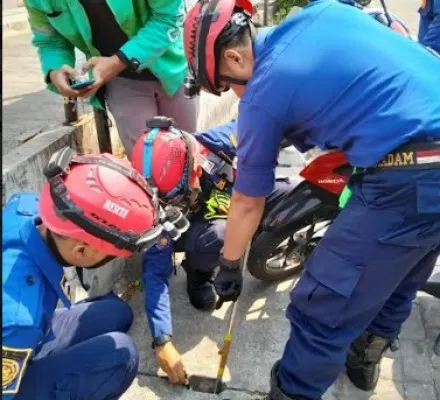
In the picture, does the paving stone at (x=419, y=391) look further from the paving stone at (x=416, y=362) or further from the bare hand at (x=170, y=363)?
the bare hand at (x=170, y=363)

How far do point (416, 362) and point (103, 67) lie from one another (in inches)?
81.0

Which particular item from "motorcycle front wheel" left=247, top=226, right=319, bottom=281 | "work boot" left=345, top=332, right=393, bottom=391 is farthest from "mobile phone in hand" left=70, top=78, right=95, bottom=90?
"work boot" left=345, top=332, right=393, bottom=391

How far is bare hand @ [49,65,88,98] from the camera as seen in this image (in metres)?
2.62

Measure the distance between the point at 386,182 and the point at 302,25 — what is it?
1.96ft

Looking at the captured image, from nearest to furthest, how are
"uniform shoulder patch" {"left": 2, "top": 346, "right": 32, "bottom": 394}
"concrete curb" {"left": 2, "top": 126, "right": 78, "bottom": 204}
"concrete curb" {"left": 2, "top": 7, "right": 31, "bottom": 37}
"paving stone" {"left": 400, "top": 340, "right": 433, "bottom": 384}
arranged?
1. "uniform shoulder patch" {"left": 2, "top": 346, "right": 32, "bottom": 394}
2. "concrete curb" {"left": 2, "top": 126, "right": 78, "bottom": 204}
3. "paving stone" {"left": 400, "top": 340, "right": 433, "bottom": 384}
4. "concrete curb" {"left": 2, "top": 7, "right": 31, "bottom": 37}

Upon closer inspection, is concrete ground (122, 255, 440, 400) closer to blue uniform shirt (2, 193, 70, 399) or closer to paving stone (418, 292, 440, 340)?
paving stone (418, 292, 440, 340)

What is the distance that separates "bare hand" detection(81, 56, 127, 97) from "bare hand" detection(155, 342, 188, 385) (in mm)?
1238

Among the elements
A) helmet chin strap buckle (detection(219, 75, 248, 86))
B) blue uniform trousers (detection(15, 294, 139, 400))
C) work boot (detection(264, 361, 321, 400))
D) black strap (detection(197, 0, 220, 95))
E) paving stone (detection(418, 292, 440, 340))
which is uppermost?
black strap (detection(197, 0, 220, 95))

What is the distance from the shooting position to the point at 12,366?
165 centimetres

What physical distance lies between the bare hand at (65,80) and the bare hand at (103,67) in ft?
0.22

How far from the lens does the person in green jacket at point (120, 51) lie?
2562 mm

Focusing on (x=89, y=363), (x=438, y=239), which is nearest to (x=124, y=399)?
(x=89, y=363)

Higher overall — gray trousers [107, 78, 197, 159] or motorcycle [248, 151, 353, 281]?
gray trousers [107, 78, 197, 159]

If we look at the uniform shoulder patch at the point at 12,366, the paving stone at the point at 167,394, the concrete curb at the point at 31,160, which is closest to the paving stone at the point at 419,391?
the paving stone at the point at 167,394
